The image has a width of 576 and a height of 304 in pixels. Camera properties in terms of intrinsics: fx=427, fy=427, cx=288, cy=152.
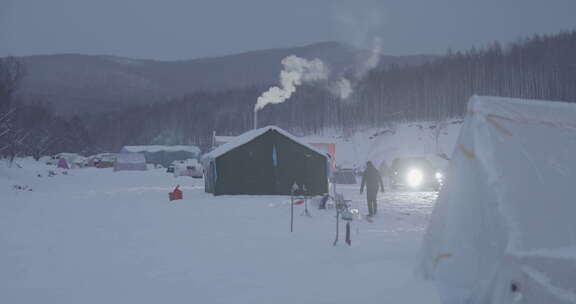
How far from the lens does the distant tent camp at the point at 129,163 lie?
1896 inches

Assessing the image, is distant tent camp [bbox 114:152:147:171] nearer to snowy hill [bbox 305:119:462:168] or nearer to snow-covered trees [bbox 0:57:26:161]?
snow-covered trees [bbox 0:57:26:161]

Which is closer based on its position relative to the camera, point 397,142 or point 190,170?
point 190,170

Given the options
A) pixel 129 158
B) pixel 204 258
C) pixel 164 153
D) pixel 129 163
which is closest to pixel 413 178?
pixel 204 258

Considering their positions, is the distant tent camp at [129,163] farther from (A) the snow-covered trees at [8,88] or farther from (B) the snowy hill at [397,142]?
(B) the snowy hill at [397,142]

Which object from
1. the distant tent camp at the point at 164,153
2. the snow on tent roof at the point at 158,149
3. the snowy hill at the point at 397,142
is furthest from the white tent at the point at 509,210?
the snow on tent roof at the point at 158,149

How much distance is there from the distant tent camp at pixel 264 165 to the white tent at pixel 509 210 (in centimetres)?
1458

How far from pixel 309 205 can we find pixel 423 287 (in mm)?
10214

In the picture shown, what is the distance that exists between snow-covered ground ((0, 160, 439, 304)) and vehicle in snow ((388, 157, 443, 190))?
39.0ft

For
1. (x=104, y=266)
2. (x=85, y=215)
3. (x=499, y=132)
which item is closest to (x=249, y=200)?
(x=85, y=215)

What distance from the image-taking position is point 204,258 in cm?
720

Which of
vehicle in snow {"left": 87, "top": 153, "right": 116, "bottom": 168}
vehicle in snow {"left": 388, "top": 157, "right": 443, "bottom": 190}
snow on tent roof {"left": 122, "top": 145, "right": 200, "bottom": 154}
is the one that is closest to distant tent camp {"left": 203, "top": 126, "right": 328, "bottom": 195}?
vehicle in snow {"left": 388, "top": 157, "right": 443, "bottom": 190}

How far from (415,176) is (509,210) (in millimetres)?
21767

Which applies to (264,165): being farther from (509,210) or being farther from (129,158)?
(129,158)

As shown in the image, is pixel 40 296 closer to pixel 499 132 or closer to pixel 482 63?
pixel 499 132
